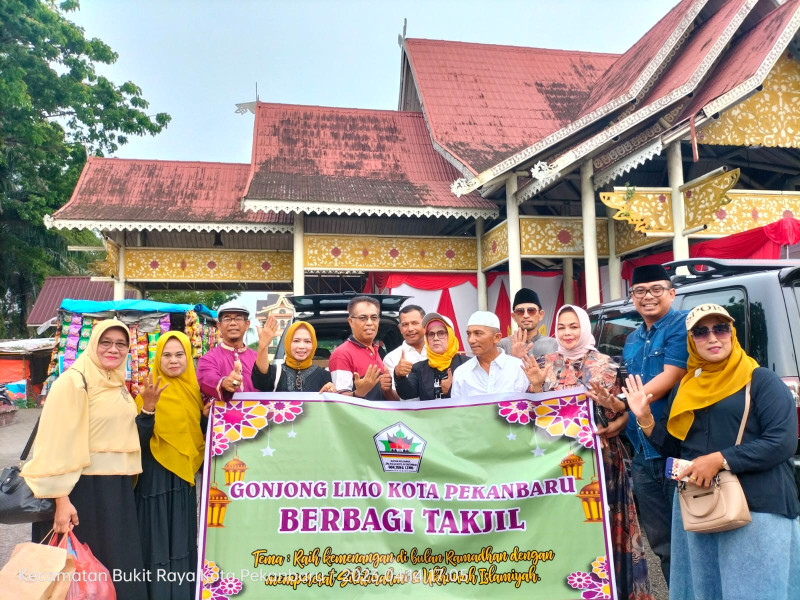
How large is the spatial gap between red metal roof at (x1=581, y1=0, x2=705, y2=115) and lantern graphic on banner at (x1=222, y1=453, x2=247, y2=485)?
25.7 feet

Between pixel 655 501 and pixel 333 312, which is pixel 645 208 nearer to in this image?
pixel 333 312

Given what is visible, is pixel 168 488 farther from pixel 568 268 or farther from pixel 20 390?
pixel 20 390

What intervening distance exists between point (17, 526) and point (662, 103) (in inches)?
338

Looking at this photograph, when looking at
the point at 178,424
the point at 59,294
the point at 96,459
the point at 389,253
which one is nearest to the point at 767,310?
the point at 178,424

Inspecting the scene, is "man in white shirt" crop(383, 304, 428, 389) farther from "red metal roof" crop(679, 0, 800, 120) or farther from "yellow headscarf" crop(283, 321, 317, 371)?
"red metal roof" crop(679, 0, 800, 120)

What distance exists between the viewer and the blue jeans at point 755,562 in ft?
7.53

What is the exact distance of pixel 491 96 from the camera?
11945mm

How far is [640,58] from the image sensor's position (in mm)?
10164

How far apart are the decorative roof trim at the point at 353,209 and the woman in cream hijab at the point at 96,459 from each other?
646cm

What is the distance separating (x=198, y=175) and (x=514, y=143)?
6661 millimetres

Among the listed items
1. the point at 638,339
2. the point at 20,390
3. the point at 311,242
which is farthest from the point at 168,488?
the point at 20,390

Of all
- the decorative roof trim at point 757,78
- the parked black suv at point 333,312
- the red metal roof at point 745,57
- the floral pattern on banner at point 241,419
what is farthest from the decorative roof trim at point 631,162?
the floral pattern on banner at point 241,419

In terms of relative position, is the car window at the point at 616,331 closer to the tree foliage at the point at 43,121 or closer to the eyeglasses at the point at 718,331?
the eyeglasses at the point at 718,331

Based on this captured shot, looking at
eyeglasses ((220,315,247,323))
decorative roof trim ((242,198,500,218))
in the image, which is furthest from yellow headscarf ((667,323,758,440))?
decorative roof trim ((242,198,500,218))
